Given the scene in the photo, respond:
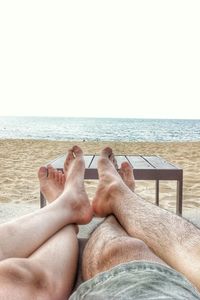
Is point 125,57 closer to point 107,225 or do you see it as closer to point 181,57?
point 181,57

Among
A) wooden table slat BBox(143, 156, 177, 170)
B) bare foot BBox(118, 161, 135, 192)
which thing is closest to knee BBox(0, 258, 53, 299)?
bare foot BBox(118, 161, 135, 192)

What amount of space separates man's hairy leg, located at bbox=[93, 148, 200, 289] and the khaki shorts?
0.29m

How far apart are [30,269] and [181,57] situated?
33.8 meters

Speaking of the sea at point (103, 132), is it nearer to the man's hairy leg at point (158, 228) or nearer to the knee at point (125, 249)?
the man's hairy leg at point (158, 228)

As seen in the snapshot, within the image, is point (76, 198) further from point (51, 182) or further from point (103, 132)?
point (103, 132)

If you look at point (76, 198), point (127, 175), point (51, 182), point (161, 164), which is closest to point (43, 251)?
point (76, 198)

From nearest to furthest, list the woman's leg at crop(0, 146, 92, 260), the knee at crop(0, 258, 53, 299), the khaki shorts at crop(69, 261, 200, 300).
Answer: the khaki shorts at crop(69, 261, 200, 300)
the knee at crop(0, 258, 53, 299)
the woman's leg at crop(0, 146, 92, 260)

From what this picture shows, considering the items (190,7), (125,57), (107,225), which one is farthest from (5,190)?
(125,57)

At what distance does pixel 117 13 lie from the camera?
17766 millimetres

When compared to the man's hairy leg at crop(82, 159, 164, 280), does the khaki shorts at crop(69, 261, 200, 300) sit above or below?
above

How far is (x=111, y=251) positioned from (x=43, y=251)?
0.22 m

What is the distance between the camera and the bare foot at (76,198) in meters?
1.32

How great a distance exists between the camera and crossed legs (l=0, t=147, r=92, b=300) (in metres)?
0.73

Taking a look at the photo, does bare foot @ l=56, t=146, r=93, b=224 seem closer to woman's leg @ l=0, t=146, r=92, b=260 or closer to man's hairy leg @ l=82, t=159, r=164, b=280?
woman's leg @ l=0, t=146, r=92, b=260
